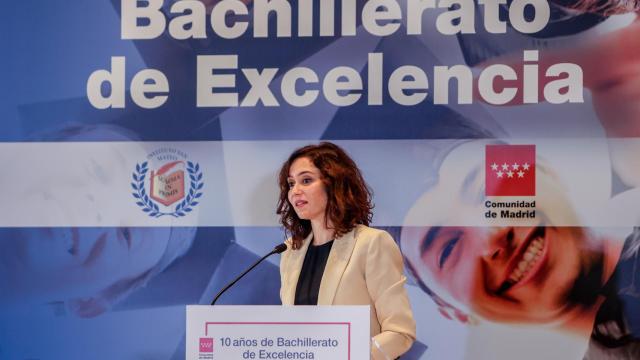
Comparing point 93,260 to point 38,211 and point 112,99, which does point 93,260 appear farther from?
point 112,99

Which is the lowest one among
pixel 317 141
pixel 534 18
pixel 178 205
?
pixel 178 205

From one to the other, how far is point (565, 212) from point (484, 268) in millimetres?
516

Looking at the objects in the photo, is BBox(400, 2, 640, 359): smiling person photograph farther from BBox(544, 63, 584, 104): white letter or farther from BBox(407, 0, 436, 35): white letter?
BBox(407, 0, 436, 35): white letter

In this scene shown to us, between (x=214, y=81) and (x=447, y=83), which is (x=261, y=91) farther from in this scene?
(x=447, y=83)

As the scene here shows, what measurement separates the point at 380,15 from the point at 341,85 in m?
0.44

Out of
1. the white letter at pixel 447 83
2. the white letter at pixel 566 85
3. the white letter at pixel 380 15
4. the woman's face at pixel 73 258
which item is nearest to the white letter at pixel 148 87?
the woman's face at pixel 73 258

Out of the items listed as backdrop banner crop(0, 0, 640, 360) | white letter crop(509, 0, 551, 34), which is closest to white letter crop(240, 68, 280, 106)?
backdrop banner crop(0, 0, 640, 360)

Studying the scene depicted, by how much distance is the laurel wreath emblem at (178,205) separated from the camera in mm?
4773

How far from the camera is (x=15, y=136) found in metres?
4.93

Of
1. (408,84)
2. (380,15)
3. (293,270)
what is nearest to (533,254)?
(408,84)

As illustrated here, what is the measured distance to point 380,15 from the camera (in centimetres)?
469

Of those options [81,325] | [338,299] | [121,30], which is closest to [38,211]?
[81,325]

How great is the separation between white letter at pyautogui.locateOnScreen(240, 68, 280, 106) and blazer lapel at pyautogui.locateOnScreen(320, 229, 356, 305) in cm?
154

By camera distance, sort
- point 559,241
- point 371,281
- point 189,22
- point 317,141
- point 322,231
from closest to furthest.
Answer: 1. point 371,281
2. point 322,231
3. point 559,241
4. point 317,141
5. point 189,22
